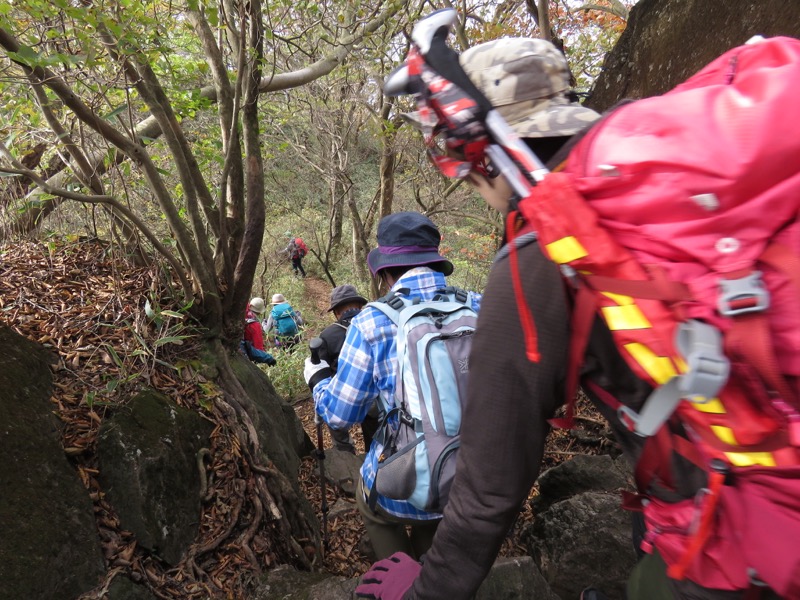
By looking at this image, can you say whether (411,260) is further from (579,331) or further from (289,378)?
(289,378)

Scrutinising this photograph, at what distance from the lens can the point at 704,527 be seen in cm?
82

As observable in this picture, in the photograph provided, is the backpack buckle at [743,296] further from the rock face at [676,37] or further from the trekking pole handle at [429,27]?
the rock face at [676,37]

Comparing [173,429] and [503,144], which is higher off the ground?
[503,144]

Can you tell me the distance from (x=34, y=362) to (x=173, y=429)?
2.53 ft

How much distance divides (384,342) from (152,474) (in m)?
1.41

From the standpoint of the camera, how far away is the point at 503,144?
102cm

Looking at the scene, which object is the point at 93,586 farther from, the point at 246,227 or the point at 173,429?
the point at 246,227

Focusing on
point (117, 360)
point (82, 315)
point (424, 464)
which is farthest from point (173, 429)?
point (424, 464)

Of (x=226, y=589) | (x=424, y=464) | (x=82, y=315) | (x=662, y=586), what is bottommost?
(x=226, y=589)

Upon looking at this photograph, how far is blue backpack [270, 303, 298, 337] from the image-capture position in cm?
942

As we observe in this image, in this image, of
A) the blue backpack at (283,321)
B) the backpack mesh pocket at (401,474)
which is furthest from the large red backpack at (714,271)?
the blue backpack at (283,321)

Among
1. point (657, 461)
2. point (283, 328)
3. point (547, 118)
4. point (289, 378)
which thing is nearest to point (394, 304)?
point (547, 118)

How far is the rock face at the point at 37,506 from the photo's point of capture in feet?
5.60

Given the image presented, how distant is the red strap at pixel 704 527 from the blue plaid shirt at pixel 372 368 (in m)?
1.22
